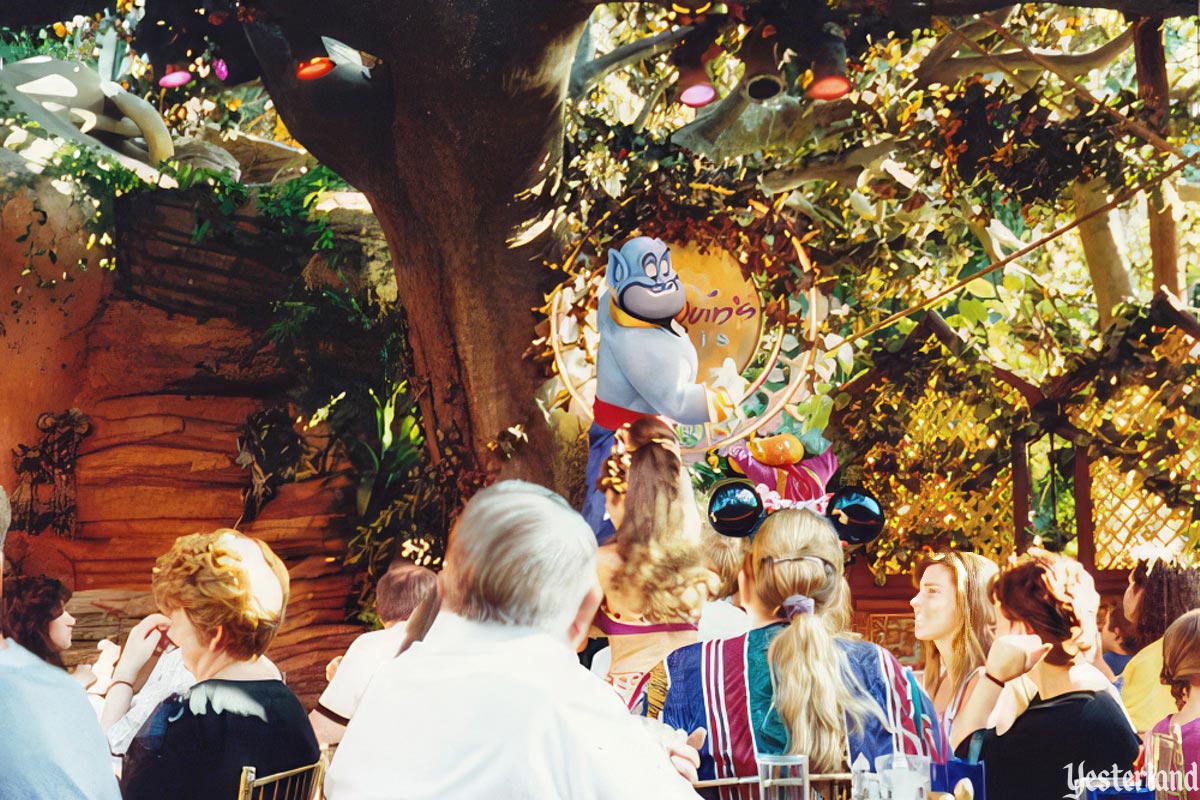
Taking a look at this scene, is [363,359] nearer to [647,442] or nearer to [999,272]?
[647,442]

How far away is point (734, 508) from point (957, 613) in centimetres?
70

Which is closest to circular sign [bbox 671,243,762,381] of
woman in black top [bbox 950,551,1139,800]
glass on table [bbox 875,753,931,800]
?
woman in black top [bbox 950,551,1139,800]

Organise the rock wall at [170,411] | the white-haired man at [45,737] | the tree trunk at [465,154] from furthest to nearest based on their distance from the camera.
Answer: the rock wall at [170,411], the tree trunk at [465,154], the white-haired man at [45,737]

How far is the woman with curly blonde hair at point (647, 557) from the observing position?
13.0 feet

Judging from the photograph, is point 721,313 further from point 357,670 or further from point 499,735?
point 499,735

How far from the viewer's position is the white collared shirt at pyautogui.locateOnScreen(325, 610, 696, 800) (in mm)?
1512

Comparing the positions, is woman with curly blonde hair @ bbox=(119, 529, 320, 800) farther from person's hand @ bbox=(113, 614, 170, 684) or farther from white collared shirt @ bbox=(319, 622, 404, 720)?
white collared shirt @ bbox=(319, 622, 404, 720)

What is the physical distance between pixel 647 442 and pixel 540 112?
1640 millimetres

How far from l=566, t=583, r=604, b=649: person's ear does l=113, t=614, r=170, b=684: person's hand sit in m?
1.91

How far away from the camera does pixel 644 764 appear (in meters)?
1.54

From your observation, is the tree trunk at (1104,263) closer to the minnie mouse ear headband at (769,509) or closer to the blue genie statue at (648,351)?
the minnie mouse ear headband at (769,509)

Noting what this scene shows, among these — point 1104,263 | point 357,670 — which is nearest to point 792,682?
point 357,670

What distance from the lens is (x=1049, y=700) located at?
292cm

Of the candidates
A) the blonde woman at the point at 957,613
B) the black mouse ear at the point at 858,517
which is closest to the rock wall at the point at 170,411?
the black mouse ear at the point at 858,517
